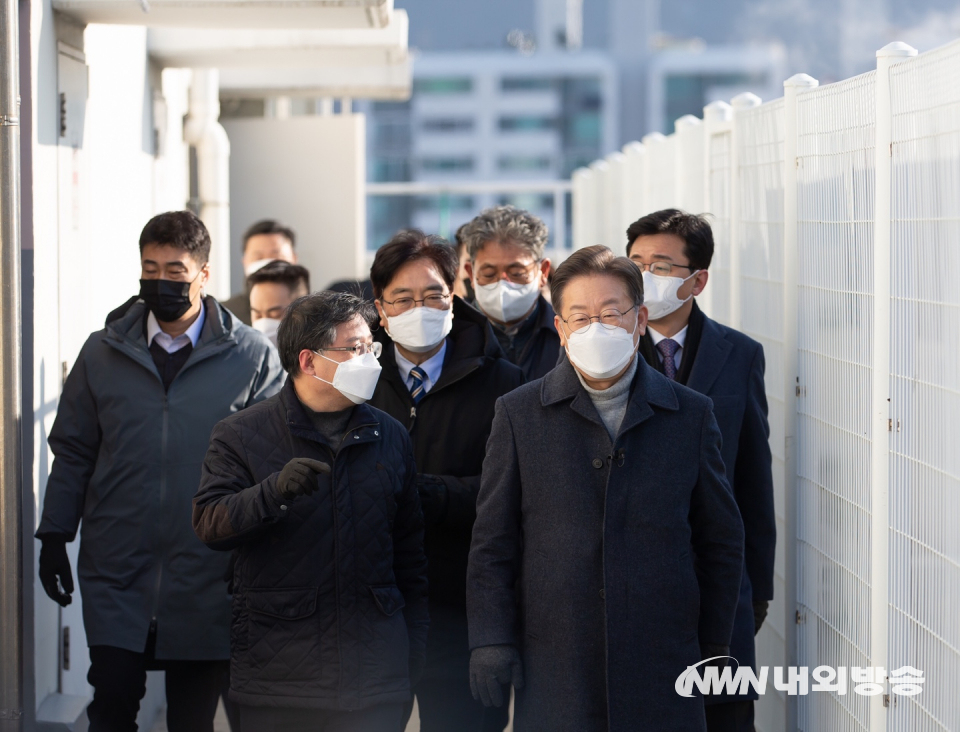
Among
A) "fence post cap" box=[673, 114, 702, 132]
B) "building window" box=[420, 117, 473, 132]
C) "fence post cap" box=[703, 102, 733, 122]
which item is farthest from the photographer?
"building window" box=[420, 117, 473, 132]

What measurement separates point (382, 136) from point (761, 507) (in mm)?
99821

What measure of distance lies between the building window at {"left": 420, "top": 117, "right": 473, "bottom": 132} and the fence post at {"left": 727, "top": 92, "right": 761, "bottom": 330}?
317 ft

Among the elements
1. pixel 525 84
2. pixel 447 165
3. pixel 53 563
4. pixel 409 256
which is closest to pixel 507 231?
pixel 409 256

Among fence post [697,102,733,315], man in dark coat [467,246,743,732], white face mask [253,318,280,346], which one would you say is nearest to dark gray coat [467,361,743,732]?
man in dark coat [467,246,743,732]

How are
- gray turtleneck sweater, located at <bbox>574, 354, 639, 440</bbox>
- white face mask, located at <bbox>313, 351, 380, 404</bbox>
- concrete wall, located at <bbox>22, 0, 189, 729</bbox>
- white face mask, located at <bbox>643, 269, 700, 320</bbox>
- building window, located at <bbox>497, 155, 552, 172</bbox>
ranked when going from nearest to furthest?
1. gray turtleneck sweater, located at <bbox>574, 354, 639, 440</bbox>
2. white face mask, located at <bbox>313, 351, 380, 404</bbox>
3. white face mask, located at <bbox>643, 269, 700, 320</bbox>
4. concrete wall, located at <bbox>22, 0, 189, 729</bbox>
5. building window, located at <bbox>497, 155, 552, 172</bbox>

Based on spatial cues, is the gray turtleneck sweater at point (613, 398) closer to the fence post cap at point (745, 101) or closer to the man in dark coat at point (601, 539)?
the man in dark coat at point (601, 539)

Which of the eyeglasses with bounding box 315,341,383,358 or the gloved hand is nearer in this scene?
the gloved hand

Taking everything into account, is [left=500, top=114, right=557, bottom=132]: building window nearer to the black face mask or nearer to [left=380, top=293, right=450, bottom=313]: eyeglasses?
the black face mask

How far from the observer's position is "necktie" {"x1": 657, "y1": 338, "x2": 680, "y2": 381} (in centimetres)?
380

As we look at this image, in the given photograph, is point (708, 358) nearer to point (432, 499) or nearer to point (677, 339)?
point (677, 339)

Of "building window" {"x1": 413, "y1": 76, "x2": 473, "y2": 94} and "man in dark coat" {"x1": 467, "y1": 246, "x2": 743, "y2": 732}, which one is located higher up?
"building window" {"x1": 413, "y1": 76, "x2": 473, "y2": 94}

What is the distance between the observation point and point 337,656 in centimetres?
321

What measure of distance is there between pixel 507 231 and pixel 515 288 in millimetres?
226

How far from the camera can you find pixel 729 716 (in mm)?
3646
